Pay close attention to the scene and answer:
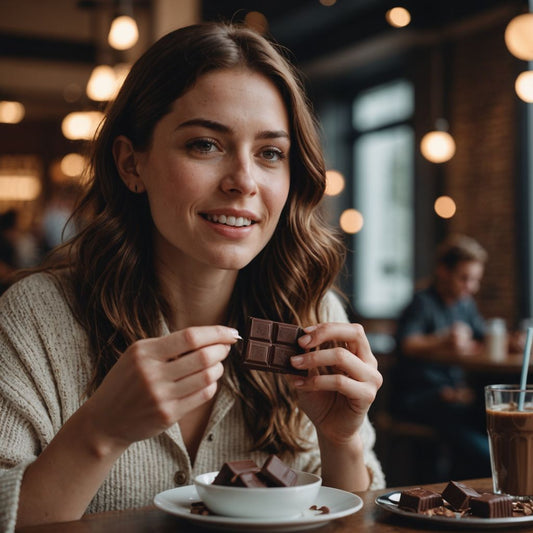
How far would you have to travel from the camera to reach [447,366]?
5012 millimetres

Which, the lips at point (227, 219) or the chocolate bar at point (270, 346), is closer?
the chocolate bar at point (270, 346)

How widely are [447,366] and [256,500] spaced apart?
4192 mm

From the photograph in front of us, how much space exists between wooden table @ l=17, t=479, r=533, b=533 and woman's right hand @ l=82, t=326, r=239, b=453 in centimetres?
12

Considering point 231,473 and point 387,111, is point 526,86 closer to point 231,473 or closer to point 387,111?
point 231,473

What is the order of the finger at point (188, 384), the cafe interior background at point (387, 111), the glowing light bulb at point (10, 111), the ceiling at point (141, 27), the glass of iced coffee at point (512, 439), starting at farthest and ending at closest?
the glowing light bulb at point (10, 111), the ceiling at point (141, 27), the cafe interior background at point (387, 111), the glass of iced coffee at point (512, 439), the finger at point (188, 384)

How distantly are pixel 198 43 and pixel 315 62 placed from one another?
335 inches

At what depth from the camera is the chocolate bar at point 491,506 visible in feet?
3.57

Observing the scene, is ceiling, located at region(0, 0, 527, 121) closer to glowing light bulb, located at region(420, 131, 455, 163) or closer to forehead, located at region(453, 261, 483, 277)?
glowing light bulb, located at region(420, 131, 455, 163)

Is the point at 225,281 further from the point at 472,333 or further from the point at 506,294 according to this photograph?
the point at 506,294

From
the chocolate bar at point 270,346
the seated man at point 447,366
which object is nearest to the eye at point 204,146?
the chocolate bar at point 270,346

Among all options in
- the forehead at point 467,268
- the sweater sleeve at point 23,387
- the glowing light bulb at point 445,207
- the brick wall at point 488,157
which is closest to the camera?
the sweater sleeve at point 23,387

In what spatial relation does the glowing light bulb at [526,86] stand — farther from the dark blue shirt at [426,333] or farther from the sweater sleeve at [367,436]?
the sweater sleeve at [367,436]

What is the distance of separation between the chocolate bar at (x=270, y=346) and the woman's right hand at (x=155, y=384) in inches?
5.5

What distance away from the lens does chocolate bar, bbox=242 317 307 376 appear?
1281 millimetres
